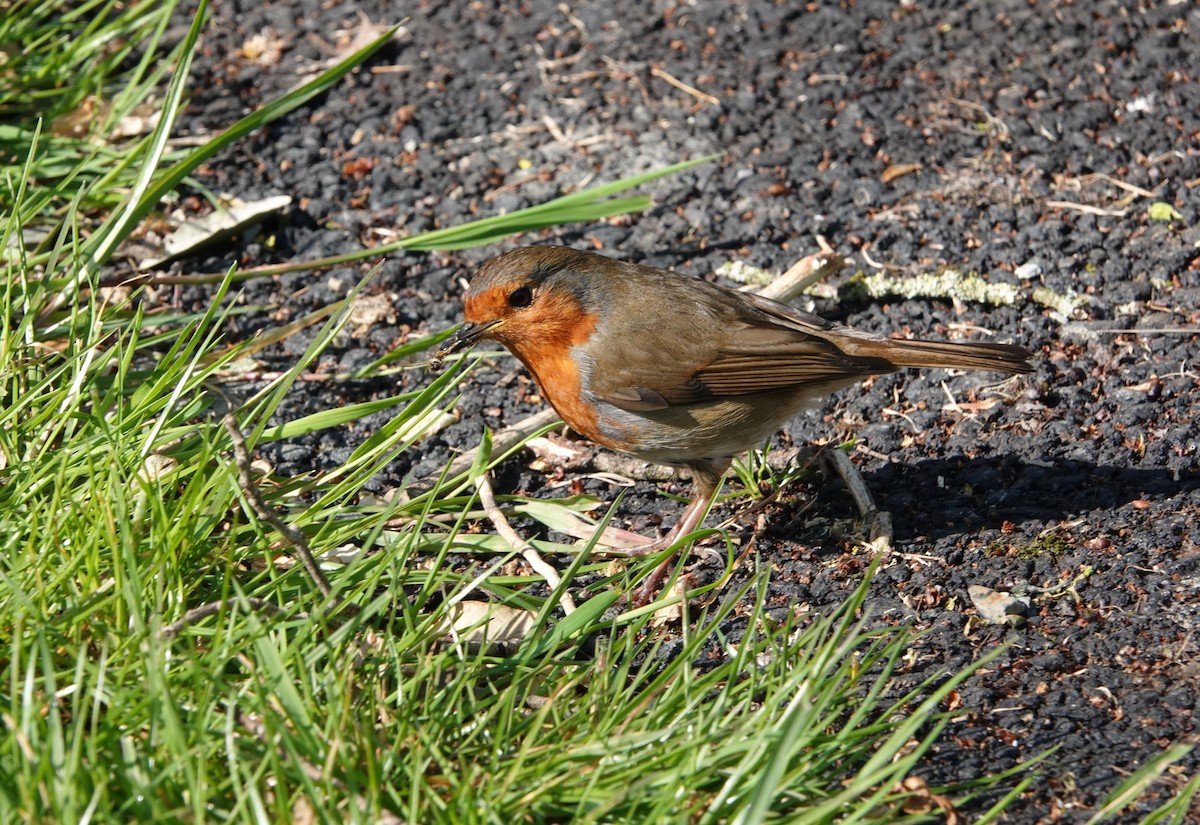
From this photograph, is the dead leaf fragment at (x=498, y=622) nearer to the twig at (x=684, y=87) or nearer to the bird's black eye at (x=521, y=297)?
the bird's black eye at (x=521, y=297)

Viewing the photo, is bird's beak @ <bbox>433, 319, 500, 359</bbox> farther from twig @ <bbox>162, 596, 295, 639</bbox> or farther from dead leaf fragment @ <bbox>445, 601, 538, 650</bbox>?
twig @ <bbox>162, 596, 295, 639</bbox>

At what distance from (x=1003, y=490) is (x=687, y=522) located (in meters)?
0.82

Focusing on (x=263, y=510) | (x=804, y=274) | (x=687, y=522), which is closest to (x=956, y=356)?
(x=804, y=274)

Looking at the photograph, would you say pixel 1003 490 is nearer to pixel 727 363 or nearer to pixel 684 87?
pixel 727 363

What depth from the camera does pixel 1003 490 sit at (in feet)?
10.8

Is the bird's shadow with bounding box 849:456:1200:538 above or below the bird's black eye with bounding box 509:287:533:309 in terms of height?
below

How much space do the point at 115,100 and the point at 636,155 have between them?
1.87 metres

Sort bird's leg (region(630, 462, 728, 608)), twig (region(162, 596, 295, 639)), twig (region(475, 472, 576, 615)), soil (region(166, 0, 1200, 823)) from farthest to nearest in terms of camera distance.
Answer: bird's leg (region(630, 462, 728, 608)) → twig (region(475, 472, 576, 615)) → soil (region(166, 0, 1200, 823)) → twig (region(162, 596, 295, 639))

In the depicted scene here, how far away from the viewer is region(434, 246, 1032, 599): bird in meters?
3.38

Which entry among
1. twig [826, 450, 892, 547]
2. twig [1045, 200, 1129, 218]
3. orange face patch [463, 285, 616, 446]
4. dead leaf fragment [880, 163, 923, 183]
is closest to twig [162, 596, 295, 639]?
orange face patch [463, 285, 616, 446]

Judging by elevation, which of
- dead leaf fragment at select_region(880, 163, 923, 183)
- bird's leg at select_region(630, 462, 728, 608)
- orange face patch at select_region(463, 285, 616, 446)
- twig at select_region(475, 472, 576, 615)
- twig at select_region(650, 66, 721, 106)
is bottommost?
bird's leg at select_region(630, 462, 728, 608)

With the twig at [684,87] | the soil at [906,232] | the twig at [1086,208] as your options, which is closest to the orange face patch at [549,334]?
the soil at [906,232]

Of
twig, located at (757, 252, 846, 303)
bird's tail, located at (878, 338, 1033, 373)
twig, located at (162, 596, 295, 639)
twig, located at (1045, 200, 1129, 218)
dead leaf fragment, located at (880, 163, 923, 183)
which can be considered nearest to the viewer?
twig, located at (162, 596, 295, 639)

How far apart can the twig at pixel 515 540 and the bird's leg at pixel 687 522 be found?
0.59ft
